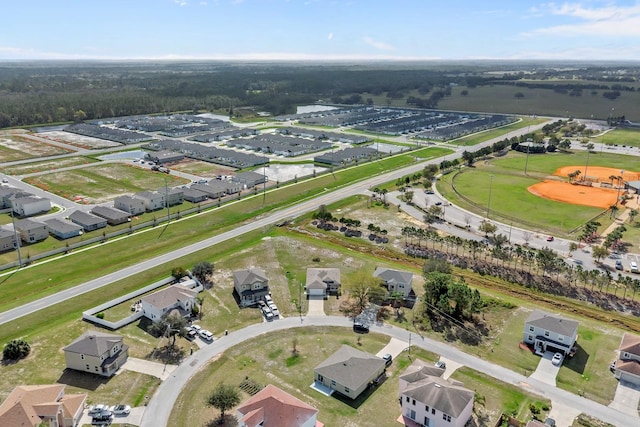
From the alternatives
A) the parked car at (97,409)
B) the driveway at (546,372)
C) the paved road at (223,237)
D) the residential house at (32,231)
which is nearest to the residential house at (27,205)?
the paved road at (223,237)

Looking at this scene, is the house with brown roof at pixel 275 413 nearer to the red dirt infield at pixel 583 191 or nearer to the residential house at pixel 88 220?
the residential house at pixel 88 220

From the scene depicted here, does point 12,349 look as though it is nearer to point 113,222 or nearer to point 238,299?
point 238,299

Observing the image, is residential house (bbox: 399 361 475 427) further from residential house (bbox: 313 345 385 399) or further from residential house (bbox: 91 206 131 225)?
residential house (bbox: 91 206 131 225)

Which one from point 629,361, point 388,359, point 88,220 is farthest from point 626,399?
point 88,220

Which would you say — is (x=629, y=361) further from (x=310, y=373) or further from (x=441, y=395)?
(x=310, y=373)

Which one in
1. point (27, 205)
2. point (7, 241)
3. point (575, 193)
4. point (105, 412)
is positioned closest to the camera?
point (105, 412)

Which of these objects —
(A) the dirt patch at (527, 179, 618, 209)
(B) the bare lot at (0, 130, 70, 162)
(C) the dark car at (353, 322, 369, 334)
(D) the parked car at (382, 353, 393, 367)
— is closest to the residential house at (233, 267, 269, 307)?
(C) the dark car at (353, 322, 369, 334)

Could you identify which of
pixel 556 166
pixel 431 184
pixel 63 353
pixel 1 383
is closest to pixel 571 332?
pixel 63 353

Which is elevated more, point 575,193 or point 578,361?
point 575,193
